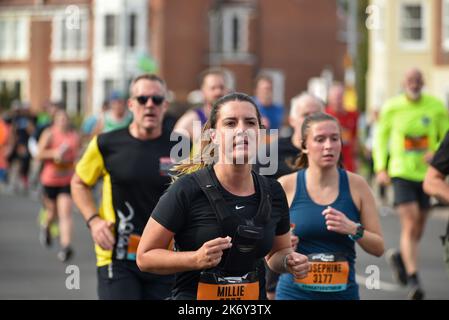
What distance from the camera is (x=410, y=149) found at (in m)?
11.8

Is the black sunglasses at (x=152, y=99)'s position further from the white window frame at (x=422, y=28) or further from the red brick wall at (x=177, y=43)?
the red brick wall at (x=177, y=43)

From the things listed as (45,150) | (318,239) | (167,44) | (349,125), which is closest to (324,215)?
(318,239)

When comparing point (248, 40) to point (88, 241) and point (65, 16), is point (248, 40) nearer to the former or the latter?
point (65, 16)

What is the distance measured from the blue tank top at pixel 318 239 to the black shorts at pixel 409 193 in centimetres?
526

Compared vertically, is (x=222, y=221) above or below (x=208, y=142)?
below

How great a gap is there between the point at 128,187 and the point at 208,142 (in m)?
2.10

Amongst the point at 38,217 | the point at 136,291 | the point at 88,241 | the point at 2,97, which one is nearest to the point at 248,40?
the point at 2,97

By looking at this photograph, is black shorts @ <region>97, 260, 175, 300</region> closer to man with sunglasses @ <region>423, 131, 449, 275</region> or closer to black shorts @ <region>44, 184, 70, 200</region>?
man with sunglasses @ <region>423, 131, 449, 275</region>

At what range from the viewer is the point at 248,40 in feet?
204

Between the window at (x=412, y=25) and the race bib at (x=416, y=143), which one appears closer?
the race bib at (x=416, y=143)

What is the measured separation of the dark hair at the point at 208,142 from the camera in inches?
197

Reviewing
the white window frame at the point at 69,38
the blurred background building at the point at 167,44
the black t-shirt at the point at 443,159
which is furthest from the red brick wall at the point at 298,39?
the black t-shirt at the point at 443,159

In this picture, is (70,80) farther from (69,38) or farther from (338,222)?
(338,222)
